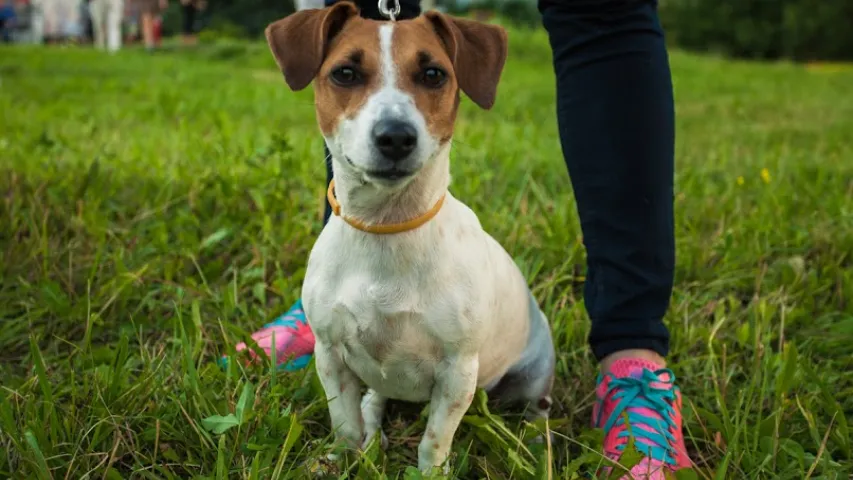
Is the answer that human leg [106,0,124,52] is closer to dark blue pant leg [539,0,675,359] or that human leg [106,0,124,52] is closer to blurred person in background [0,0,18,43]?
blurred person in background [0,0,18,43]

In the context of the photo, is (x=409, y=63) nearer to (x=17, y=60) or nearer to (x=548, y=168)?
(x=548, y=168)

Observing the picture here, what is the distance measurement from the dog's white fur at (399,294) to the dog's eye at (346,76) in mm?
66

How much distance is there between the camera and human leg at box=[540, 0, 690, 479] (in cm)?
208

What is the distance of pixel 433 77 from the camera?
175cm

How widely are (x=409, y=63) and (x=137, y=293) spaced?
4.54ft

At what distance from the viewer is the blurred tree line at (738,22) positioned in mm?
20547

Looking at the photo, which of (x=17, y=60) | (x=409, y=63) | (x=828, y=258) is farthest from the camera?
(x=17, y=60)

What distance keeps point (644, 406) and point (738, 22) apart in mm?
22101

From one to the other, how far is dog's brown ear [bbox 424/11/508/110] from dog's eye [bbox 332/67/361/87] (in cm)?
24

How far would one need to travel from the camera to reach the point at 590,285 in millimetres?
2271

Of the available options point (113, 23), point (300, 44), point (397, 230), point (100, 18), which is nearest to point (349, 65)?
point (300, 44)

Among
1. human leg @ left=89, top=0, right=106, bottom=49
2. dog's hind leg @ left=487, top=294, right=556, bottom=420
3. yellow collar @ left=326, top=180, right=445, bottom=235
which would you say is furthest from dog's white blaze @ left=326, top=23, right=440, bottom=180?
human leg @ left=89, top=0, right=106, bottom=49

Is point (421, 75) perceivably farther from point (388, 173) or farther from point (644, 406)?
point (644, 406)

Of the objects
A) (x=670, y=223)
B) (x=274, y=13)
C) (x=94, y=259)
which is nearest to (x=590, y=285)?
(x=670, y=223)
